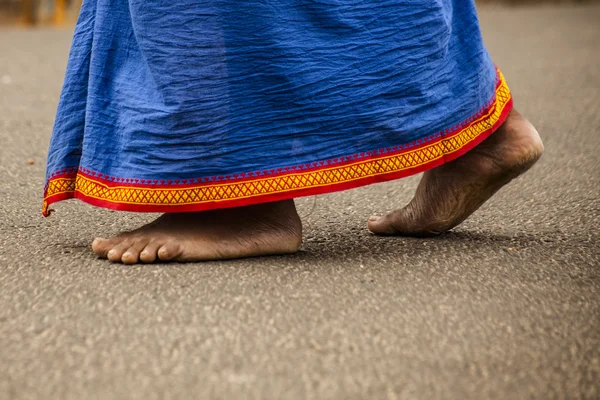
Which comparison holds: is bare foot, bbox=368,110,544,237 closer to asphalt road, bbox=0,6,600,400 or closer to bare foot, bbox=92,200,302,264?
asphalt road, bbox=0,6,600,400

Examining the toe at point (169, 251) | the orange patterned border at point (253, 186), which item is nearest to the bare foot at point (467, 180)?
the orange patterned border at point (253, 186)

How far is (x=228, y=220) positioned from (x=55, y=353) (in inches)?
24.3

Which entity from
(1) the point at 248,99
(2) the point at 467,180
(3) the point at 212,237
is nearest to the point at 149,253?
(3) the point at 212,237

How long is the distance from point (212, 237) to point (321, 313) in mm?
420

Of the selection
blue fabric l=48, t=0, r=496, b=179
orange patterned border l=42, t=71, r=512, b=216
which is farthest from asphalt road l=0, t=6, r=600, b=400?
blue fabric l=48, t=0, r=496, b=179

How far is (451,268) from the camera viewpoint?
1755mm

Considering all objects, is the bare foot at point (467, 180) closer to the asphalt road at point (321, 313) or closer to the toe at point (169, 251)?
the asphalt road at point (321, 313)

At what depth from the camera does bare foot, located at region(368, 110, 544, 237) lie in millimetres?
1942

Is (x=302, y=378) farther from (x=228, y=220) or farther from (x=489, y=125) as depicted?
(x=489, y=125)

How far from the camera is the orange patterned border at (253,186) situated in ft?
5.69

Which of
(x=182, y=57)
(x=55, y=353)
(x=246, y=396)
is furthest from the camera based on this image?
(x=182, y=57)

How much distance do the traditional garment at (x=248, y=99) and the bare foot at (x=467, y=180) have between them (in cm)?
18

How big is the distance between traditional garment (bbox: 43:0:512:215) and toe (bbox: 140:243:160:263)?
86mm

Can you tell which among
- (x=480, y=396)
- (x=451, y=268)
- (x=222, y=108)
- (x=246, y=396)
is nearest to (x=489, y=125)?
(x=451, y=268)
